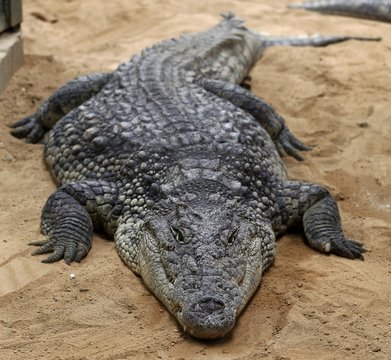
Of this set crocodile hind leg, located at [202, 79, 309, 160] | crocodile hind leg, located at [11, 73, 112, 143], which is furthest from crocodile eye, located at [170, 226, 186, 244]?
crocodile hind leg, located at [11, 73, 112, 143]

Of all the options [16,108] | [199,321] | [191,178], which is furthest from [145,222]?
[16,108]

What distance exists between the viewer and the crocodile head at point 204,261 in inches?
138

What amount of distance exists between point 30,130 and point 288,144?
2090 millimetres

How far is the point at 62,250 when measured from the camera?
14.3 ft

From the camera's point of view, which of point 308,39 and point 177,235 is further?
point 308,39

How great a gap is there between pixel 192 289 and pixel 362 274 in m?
1.20

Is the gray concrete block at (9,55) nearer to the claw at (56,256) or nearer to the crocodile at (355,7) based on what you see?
the claw at (56,256)

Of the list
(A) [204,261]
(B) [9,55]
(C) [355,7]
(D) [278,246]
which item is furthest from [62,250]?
(C) [355,7]

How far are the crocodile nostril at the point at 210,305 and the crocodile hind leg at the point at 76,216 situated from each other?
1.08 m

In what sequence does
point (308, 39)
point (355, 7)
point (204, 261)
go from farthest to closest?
point (355, 7)
point (308, 39)
point (204, 261)

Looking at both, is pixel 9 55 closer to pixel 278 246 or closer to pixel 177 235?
Result: pixel 278 246

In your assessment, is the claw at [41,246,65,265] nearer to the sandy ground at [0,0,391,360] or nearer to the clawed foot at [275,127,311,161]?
the sandy ground at [0,0,391,360]

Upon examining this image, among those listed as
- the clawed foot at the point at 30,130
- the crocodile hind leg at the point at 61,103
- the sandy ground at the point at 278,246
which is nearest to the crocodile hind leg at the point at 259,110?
the sandy ground at the point at 278,246

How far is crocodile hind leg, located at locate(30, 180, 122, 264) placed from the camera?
14.4 ft
